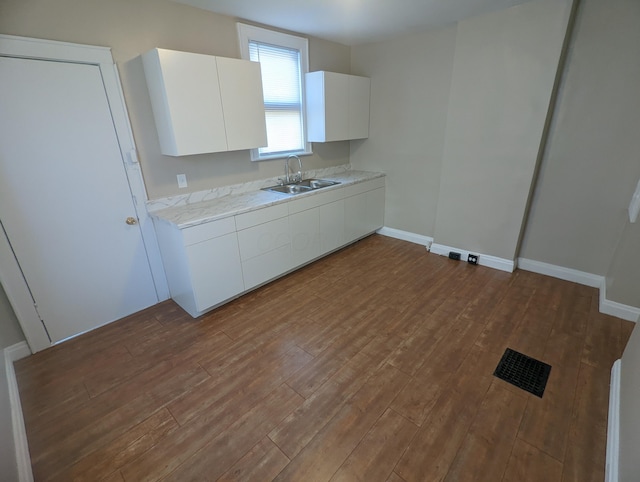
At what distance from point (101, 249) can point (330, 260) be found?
91.6 inches

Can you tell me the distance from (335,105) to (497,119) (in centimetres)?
179

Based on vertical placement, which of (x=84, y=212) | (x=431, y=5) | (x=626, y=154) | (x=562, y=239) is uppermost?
(x=431, y=5)

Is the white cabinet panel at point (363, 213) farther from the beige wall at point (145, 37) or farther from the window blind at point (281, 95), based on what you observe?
the beige wall at point (145, 37)

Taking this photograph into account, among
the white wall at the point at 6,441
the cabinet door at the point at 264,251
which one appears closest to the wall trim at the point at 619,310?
the cabinet door at the point at 264,251

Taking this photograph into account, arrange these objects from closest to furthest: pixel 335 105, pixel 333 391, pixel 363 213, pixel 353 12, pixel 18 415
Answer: pixel 18 415
pixel 333 391
pixel 353 12
pixel 335 105
pixel 363 213

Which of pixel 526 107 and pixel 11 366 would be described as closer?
pixel 11 366

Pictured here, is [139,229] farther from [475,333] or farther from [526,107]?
[526,107]

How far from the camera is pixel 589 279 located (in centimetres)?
304

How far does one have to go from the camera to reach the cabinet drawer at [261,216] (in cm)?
270

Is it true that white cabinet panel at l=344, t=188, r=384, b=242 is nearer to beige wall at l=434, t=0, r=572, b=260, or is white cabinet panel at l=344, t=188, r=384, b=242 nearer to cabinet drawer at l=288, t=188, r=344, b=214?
cabinet drawer at l=288, t=188, r=344, b=214

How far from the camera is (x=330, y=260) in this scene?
12.3 feet

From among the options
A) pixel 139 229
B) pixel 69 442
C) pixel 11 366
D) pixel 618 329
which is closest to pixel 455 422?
pixel 618 329

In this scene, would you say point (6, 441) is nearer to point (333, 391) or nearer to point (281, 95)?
point (333, 391)

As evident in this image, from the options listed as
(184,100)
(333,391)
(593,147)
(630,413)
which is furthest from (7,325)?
(593,147)
